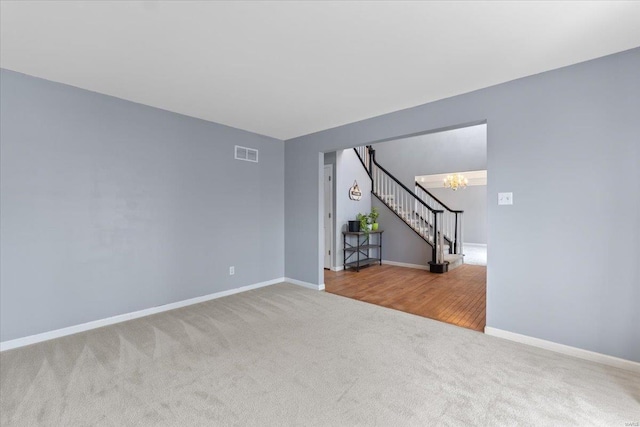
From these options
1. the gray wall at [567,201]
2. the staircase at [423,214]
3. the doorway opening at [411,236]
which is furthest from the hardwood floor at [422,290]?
the gray wall at [567,201]

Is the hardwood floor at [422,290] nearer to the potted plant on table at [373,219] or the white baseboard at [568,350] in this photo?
the white baseboard at [568,350]

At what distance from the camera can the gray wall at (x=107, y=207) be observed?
2.62 meters

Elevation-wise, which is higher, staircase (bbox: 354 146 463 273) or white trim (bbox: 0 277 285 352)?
staircase (bbox: 354 146 463 273)

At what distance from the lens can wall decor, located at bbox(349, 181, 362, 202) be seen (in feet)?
21.2

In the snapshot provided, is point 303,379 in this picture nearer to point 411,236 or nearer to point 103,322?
point 103,322

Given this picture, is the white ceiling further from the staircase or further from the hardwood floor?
the staircase

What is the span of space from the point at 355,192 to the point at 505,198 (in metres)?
3.86

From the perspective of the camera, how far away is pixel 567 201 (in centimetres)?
251

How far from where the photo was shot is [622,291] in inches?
90.2

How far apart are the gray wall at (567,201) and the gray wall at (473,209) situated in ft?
25.8

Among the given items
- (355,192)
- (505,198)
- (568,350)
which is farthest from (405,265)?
(568,350)

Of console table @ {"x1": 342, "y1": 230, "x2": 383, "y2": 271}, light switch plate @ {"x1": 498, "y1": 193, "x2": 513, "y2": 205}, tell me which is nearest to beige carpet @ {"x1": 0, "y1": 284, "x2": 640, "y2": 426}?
light switch plate @ {"x1": 498, "y1": 193, "x2": 513, "y2": 205}

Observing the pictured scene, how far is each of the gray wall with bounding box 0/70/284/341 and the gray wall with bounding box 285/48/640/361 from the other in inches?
127

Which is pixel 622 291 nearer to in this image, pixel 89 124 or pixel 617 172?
pixel 617 172
